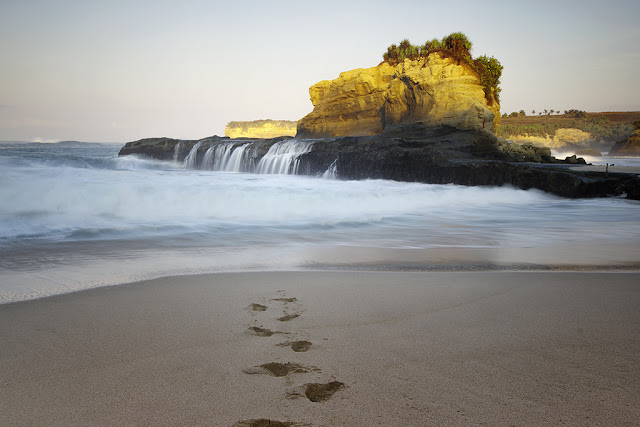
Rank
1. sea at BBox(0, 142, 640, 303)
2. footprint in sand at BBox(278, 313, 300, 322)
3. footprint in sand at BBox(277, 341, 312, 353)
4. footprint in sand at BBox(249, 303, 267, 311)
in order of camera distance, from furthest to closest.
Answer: sea at BBox(0, 142, 640, 303) → footprint in sand at BBox(249, 303, 267, 311) → footprint in sand at BBox(278, 313, 300, 322) → footprint in sand at BBox(277, 341, 312, 353)

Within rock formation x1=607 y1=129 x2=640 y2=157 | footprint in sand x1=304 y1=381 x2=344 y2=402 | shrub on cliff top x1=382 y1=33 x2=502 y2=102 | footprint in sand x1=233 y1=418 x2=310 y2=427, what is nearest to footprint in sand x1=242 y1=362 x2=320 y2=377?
footprint in sand x1=304 y1=381 x2=344 y2=402

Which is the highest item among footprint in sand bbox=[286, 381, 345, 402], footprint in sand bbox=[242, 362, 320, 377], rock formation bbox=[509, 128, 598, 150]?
rock formation bbox=[509, 128, 598, 150]

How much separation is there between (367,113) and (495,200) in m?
27.1

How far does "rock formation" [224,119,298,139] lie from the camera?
131 m

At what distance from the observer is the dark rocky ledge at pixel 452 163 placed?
524 inches

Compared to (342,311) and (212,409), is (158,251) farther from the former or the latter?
(212,409)

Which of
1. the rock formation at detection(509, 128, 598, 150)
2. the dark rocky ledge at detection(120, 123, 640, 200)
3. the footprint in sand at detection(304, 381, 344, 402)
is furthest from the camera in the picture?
the rock formation at detection(509, 128, 598, 150)

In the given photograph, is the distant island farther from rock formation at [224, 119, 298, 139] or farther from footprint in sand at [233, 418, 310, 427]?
footprint in sand at [233, 418, 310, 427]

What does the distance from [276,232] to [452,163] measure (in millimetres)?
11186

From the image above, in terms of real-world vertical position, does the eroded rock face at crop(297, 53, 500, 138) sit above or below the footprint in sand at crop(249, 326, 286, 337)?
above

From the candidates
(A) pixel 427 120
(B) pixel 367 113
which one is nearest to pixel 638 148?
(B) pixel 367 113

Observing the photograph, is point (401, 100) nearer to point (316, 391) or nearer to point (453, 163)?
point (453, 163)

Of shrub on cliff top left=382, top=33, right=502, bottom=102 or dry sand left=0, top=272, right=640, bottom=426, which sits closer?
dry sand left=0, top=272, right=640, bottom=426

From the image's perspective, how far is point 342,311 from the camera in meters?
2.92
